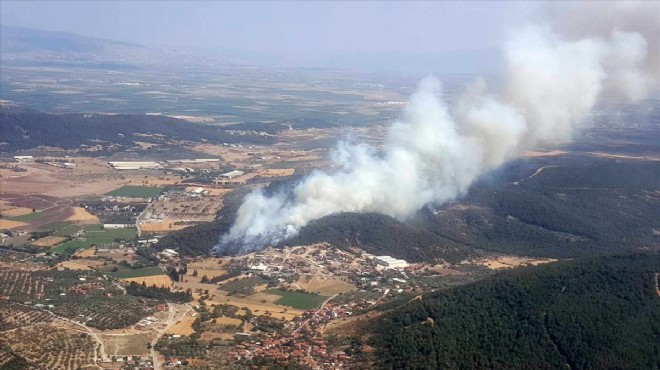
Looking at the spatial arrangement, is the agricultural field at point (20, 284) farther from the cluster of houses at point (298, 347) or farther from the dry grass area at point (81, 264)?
the cluster of houses at point (298, 347)

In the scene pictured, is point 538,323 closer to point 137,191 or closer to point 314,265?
point 314,265

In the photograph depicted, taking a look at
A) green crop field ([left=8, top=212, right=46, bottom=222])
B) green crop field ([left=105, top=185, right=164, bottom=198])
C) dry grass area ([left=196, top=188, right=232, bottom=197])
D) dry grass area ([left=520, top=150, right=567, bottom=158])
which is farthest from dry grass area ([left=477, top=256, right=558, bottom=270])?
dry grass area ([left=520, top=150, right=567, bottom=158])

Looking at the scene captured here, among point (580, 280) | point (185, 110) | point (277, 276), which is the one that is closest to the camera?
point (580, 280)

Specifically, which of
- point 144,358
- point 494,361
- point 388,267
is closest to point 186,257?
point 388,267

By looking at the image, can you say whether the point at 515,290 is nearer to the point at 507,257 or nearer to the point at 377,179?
the point at 507,257

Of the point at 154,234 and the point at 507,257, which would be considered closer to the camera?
the point at 507,257

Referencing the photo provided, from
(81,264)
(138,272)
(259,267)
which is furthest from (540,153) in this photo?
(81,264)

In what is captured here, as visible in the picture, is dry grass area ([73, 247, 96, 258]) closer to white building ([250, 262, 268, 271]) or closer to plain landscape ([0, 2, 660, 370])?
plain landscape ([0, 2, 660, 370])
